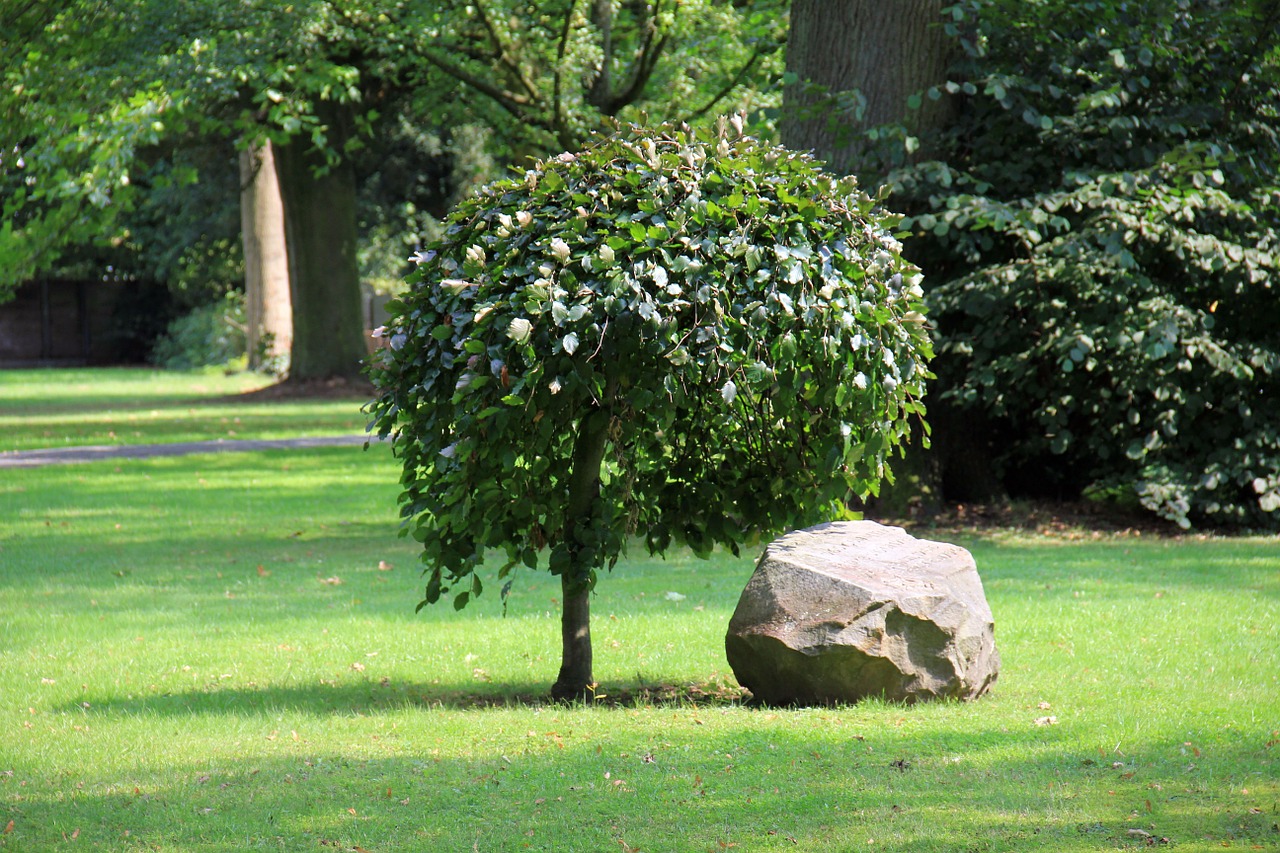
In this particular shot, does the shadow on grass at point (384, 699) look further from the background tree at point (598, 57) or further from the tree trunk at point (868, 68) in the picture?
the background tree at point (598, 57)

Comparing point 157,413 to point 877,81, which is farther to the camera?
point 157,413

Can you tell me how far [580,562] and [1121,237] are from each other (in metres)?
5.75

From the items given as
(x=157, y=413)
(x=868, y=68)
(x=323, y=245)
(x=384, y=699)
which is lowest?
(x=384, y=699)

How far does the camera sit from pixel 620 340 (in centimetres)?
503

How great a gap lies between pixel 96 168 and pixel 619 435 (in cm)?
1048

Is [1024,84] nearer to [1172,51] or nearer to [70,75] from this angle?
[1172,51]

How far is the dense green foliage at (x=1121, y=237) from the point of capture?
31.4 ft

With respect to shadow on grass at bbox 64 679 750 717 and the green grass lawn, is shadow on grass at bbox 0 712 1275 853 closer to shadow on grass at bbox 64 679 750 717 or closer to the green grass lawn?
the green grass lawn

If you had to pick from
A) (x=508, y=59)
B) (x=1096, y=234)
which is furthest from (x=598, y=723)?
→ (x=508, y=59)

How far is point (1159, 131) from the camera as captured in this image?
1032 centimetres

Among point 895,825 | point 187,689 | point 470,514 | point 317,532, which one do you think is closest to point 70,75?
point 317,532

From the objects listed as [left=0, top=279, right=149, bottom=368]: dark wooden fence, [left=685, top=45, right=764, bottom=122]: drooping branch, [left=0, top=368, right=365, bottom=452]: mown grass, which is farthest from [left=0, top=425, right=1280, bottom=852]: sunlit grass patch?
[left=0, top=279, right=149, bottom=368]: dark wooden fence

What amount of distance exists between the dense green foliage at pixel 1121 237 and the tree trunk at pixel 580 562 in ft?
16.1

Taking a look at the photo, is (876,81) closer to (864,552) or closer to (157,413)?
(864,552)
